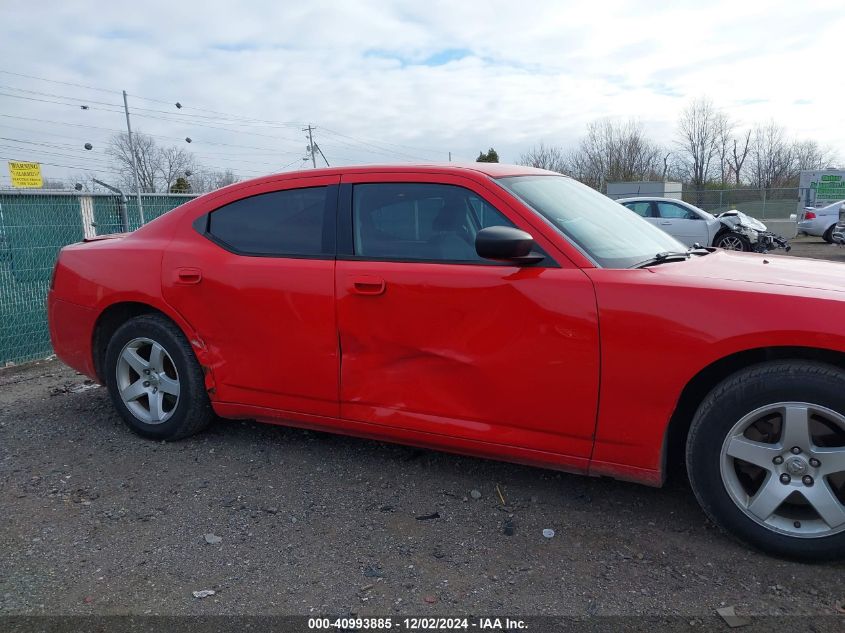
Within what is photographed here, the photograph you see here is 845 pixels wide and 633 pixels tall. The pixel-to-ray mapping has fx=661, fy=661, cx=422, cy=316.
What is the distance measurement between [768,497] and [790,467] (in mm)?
153

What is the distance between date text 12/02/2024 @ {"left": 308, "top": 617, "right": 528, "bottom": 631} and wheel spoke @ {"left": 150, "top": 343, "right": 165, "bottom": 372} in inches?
84.7

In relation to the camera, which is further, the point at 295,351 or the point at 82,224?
the point at 82,224

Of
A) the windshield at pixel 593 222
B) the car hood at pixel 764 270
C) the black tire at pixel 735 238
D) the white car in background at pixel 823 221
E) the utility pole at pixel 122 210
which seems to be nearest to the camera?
the car hood at pixel 764 270

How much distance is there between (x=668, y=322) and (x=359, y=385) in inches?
61.1

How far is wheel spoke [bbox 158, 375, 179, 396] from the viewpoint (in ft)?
13.1

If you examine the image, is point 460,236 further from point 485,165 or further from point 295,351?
point 295,351

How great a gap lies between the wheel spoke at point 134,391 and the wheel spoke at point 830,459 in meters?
3.62

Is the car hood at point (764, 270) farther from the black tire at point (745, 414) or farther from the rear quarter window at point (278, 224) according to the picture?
the rear quarter window at point (278, 224)

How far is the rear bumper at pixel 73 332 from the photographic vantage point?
167 inches

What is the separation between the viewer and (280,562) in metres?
2.79

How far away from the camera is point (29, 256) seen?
21.2 ft

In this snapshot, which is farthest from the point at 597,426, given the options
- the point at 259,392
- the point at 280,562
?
the point at 259,392

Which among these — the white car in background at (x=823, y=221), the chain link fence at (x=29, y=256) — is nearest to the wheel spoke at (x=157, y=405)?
the chain link fence at (x=29, y=256)

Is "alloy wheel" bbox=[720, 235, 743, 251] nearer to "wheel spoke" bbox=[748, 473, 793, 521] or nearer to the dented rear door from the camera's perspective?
the dented rear door
